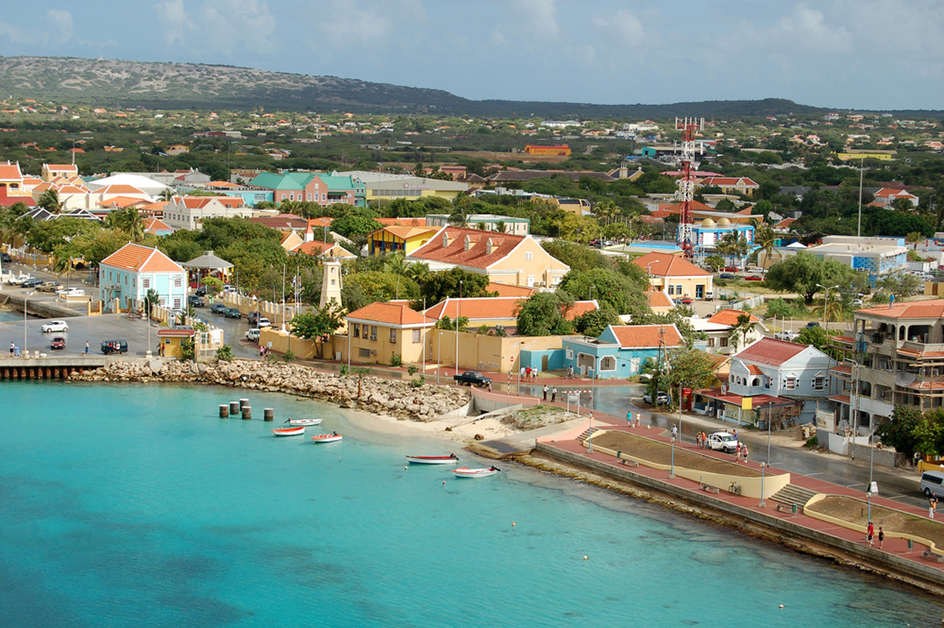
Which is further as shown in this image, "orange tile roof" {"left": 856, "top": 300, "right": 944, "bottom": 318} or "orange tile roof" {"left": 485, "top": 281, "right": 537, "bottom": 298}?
"orange tile roof" {"left": 485, "top": 281, "right": 537, "bottom": 298}

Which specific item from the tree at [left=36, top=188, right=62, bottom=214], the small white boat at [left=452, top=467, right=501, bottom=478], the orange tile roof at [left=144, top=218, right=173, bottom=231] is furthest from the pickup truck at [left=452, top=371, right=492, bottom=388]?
the tree at [left=36, top=188, right=62, bottom=214]

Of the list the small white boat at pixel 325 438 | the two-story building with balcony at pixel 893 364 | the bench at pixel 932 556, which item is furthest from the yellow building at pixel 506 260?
the bench at pixel 932 556

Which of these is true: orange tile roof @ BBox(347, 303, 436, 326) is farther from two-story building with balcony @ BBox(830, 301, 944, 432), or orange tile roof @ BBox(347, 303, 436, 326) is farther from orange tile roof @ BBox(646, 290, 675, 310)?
two-story building with balcony @ BBox(830, 301, 944, 432)

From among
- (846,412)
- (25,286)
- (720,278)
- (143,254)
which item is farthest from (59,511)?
(720,278)

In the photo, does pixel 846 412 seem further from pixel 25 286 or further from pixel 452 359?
pixel 25 286

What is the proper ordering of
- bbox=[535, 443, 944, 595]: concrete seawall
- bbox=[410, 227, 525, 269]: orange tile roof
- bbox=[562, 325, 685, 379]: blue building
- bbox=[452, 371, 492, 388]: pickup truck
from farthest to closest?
bbox=[410, 227, 525, 269]: orange tile roof
bbox=[562, 325, 685, 379]: blue building
bbox=[452, 371, 492, 388]: pickup truck
bbox=[535, 443, 944, 595]: concrete seawall

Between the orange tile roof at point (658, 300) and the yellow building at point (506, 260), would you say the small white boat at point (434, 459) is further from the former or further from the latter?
the yellow building at point (506, 260)

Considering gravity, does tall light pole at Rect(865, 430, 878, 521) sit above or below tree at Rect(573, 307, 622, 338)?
below
